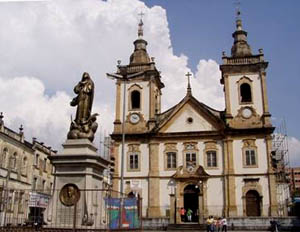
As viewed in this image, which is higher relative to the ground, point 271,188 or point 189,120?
point 189,120

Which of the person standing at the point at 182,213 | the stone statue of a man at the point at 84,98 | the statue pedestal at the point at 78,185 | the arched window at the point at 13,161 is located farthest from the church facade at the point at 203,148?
Answer: the statue pedestal at the point at 78,185

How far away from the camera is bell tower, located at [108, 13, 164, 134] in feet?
117

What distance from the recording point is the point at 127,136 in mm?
35219

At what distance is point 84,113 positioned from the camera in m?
12.5

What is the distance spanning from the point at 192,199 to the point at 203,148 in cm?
455

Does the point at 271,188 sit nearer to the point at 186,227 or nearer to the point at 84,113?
the point at 186,227

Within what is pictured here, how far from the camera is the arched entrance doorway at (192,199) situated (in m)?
32.7

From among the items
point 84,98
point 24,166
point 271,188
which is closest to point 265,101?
point 271,188

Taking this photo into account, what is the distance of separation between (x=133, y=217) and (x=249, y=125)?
73.2 ft

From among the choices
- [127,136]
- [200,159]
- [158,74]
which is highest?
[158,74]

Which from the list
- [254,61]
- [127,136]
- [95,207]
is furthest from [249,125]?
[95,207]

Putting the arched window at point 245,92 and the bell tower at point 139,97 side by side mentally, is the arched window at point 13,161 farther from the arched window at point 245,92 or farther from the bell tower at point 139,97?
the arched window at point 245,92

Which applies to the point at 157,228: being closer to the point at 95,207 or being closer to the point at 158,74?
the point at 158,74

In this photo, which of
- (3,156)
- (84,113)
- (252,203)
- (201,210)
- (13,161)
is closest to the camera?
(84,113)
